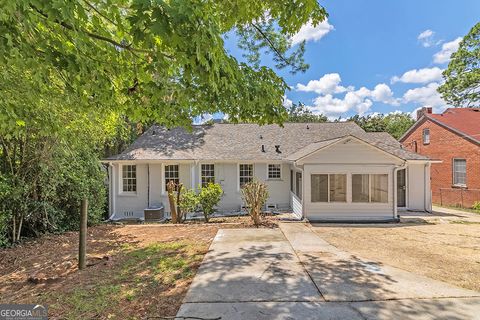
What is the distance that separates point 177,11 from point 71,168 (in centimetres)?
925

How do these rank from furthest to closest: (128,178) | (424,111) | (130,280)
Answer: (424,111), (128,178), (130,280)

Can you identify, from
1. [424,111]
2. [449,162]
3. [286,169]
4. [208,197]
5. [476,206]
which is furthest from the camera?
[424,111]

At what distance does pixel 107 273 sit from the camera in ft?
18.5

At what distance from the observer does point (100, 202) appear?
11234mm

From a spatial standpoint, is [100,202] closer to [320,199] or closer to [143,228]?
[143,228]

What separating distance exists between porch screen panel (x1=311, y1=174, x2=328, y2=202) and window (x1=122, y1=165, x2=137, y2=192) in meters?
9.22

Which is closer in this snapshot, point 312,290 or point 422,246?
point 312,290

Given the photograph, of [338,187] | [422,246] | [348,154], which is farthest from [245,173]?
[422,246]

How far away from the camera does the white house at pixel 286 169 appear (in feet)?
38.0

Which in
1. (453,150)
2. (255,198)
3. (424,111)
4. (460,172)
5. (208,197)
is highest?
(424,111)

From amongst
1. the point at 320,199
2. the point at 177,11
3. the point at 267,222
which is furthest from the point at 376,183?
the point at 177,11

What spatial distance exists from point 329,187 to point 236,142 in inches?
255

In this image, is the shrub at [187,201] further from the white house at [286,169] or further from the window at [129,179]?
the window at [129,179]

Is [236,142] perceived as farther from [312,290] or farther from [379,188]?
[312,290]
